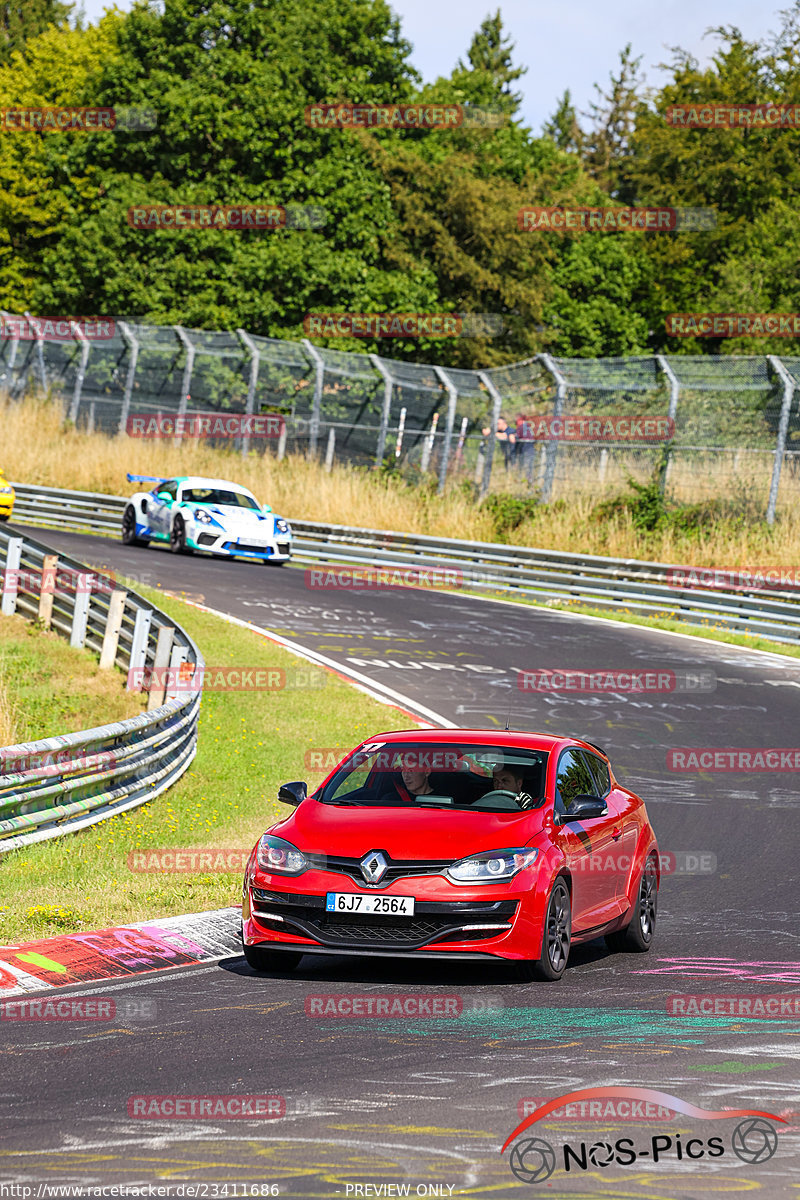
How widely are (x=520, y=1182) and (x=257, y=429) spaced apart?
113 feet

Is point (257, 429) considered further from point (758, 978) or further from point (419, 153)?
point (758, 978)

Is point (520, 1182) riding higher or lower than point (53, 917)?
higher

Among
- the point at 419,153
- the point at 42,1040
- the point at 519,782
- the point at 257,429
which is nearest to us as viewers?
the point at 42,1040

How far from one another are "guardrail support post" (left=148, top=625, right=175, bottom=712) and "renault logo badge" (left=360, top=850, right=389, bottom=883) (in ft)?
30.6

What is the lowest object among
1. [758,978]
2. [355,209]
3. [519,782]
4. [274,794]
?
[274,794]

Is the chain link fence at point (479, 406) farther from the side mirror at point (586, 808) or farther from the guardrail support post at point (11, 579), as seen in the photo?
the side mirror at point (586, 808)

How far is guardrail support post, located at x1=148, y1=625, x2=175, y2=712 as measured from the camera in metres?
17.2

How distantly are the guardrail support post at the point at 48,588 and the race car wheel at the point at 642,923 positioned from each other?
42.5ft

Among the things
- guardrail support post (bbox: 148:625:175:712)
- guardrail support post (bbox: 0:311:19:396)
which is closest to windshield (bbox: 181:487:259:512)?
guardrail support post (bbox: 148:625:175:712)

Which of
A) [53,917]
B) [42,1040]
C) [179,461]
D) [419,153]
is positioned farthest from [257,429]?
[42,1040]

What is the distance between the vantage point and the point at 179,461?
39094 mm

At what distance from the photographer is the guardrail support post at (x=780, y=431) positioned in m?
28.0

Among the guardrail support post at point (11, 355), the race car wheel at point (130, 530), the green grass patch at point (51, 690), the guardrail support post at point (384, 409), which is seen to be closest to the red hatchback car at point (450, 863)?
the green grass patch at point (51, 690)

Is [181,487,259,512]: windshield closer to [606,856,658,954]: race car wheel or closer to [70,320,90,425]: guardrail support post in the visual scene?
[70,320,90,425]: guardrail support post
